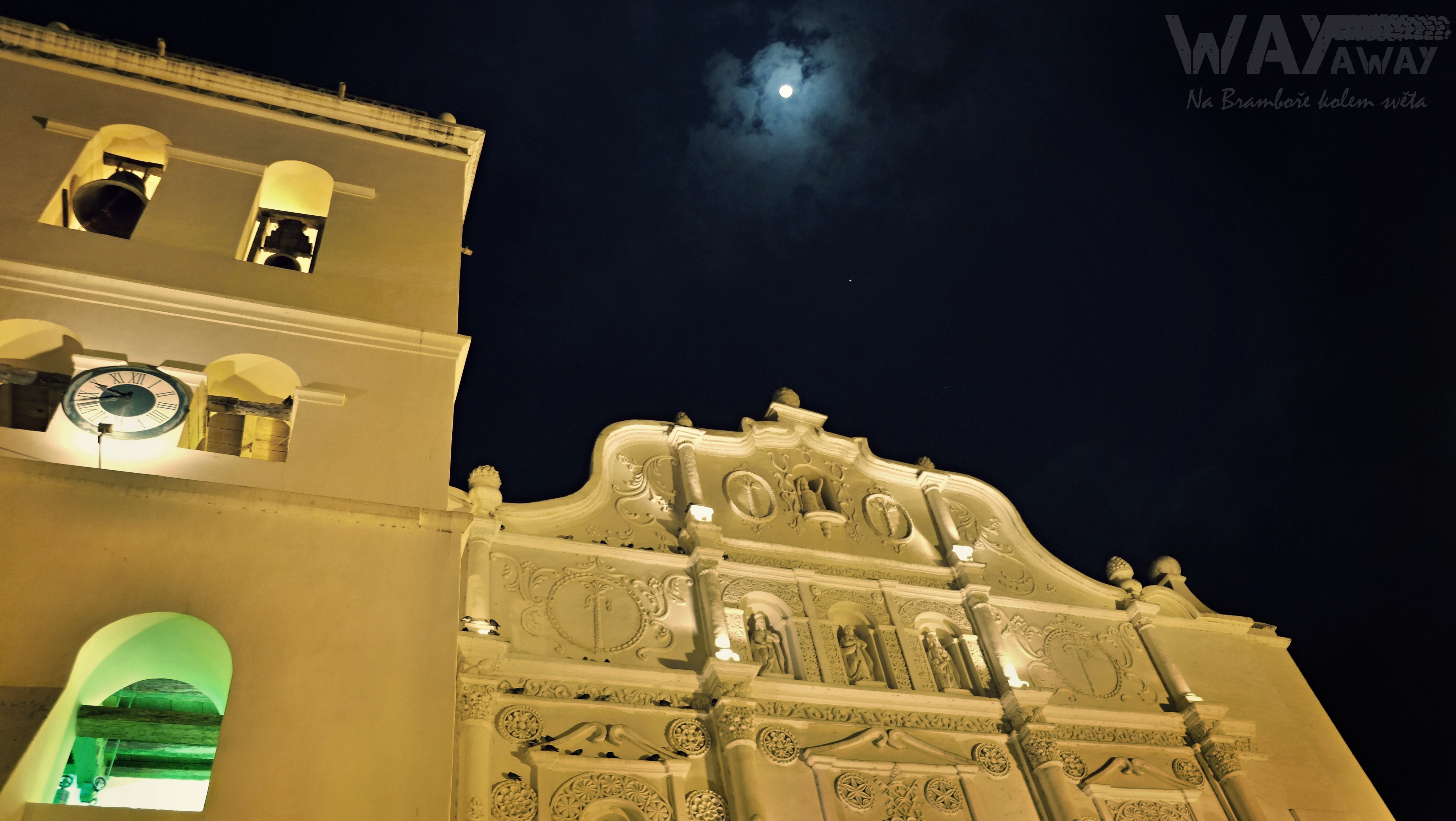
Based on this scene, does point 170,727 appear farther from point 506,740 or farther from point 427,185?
point 427,185

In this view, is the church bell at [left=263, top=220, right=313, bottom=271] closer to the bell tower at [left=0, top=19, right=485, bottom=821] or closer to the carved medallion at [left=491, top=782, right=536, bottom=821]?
the bell tower at [left=0, top=19, right=485, bottom=821]

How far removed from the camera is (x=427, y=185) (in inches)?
549

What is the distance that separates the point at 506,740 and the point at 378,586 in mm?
3330

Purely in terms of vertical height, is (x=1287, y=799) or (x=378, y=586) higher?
(x=378, y=586)

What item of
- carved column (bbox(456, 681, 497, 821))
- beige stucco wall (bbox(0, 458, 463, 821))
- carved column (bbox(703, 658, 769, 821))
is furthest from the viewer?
carved column (bbox(703, 658, 769, 821))

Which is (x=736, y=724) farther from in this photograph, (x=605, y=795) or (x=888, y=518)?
(x=888, y=518)

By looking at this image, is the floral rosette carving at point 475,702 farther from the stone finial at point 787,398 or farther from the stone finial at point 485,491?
the stone finial at point 787,398

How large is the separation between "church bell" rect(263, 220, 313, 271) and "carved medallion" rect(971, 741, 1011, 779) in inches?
429

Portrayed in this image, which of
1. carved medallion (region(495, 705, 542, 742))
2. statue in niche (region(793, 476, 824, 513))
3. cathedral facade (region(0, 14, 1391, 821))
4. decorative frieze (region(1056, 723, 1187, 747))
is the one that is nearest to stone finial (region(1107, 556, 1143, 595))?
cathedral facade (region(0, 14, 1391, 821))

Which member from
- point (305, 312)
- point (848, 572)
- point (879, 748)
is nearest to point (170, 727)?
point (305, 312)

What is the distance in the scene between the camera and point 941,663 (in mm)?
14648

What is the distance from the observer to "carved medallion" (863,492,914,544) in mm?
16594

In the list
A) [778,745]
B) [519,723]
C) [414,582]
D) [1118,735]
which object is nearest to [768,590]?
[778,745]

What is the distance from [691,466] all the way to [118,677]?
8.73 m
